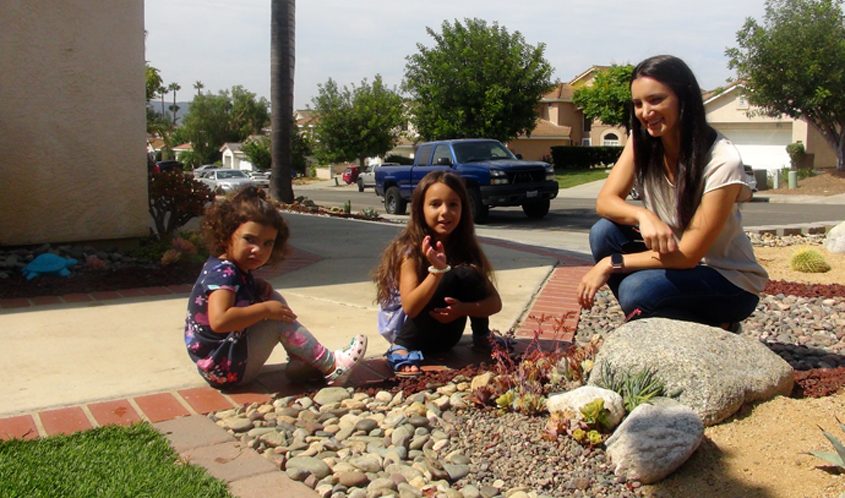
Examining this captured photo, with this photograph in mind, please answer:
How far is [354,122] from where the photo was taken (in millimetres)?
51812

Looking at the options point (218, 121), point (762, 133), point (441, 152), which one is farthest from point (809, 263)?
point (218, 121)

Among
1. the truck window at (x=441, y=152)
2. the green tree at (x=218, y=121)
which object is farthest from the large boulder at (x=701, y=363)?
the green tree at (x=218, y=121)

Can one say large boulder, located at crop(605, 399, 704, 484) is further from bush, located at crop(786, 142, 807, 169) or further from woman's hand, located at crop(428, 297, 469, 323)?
bush, located at crop(786, 142, 807, 169)

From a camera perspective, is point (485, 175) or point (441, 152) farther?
point (441, 152)

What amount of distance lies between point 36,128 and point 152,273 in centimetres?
182

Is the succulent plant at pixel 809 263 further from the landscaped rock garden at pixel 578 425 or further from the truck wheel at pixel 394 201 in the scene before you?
the truck wheel at pixel 394 201

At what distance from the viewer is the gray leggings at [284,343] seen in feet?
12.6

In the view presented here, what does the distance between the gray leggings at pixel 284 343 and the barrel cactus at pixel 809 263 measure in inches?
237

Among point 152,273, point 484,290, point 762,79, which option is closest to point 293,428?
point 484,290

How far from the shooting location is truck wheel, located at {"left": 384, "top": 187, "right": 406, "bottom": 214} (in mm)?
19281

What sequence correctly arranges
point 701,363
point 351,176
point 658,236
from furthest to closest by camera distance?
1. point 351,176
2. point 658,236
3. point 701,363

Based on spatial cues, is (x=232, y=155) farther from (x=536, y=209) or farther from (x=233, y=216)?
(x=233, y=216)

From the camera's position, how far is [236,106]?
276ft

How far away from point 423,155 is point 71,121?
38.3 feet
